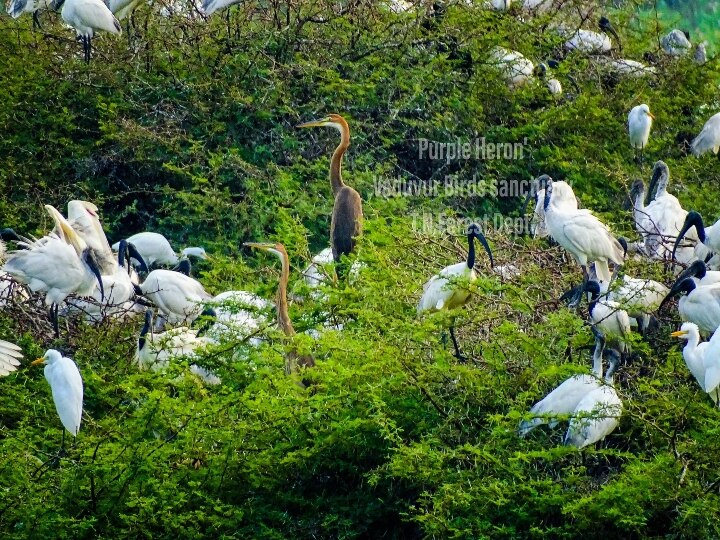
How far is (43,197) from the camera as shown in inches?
476

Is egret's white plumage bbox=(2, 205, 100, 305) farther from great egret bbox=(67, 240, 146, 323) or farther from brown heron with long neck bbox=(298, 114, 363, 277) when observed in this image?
brown heron with long neck bbox=(298, 114, 363, 277)

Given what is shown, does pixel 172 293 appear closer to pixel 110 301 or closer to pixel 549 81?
pixel 110 301

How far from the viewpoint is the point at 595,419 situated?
21.7ft

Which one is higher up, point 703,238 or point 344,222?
point 703,238


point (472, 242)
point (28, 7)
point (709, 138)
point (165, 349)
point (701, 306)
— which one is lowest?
point (709, 138)

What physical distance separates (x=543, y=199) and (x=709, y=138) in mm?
3131

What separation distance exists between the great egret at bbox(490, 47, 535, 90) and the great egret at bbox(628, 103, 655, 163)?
42.1 inches

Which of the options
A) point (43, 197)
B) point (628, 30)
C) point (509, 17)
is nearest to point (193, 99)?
point (43, 197)

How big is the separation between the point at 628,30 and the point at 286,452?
9.60m

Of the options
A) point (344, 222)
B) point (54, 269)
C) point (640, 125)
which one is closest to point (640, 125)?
point (640, 125)

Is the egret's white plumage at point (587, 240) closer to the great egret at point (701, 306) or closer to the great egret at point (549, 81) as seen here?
the great egret at point (701, 306)

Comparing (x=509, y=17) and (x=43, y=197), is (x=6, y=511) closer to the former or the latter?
(x=43, y=197)

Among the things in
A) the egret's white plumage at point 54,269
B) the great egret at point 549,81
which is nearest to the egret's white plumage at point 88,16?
the egret's white plumage at point 54,269

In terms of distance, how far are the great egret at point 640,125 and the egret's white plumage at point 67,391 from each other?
647cm
